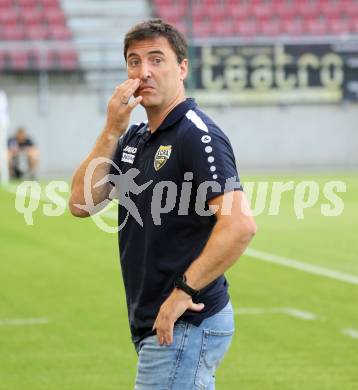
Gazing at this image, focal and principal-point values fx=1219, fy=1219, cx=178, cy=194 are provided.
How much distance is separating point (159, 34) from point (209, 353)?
119 centimetres

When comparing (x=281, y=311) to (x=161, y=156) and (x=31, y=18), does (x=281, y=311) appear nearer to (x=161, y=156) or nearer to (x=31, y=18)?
(x=161, y=156)

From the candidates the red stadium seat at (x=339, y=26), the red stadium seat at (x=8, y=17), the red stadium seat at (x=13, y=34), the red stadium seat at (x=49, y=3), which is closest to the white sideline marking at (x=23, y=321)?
the red stadium seat at (x=13, y=34)

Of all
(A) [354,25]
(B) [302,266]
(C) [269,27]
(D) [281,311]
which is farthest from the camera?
(A) [354,25]

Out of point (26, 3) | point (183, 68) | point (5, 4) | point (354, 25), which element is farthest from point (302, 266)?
point (354, 25)

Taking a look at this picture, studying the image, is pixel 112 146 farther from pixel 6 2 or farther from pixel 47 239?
pixel 6 2

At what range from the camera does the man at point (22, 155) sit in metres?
32.3

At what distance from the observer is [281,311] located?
11062 millimetres

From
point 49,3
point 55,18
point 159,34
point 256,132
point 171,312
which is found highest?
point 159,34

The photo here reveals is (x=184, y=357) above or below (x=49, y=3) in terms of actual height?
above

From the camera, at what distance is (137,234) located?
4535 millimetres

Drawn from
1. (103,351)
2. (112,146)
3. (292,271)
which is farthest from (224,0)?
(112,146)

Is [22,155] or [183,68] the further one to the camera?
[22,155]

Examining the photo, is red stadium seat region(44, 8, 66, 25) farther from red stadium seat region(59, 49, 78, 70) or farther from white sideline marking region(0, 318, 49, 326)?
white sideline marking region(0, 318, 49, 326)

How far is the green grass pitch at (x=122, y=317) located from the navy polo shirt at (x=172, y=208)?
3.65 m
